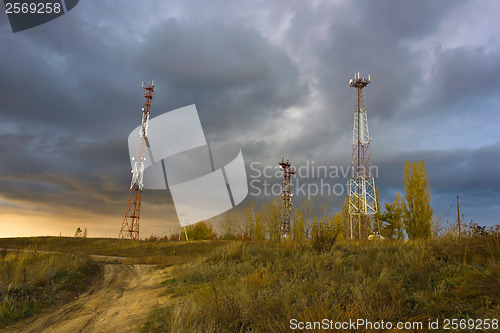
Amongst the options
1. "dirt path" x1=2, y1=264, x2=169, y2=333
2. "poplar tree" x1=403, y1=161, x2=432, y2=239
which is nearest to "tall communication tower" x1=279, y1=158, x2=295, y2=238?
"poplar tree" x1=403, y1=161, x2=432, y2=239

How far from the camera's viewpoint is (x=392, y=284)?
19.7 ft

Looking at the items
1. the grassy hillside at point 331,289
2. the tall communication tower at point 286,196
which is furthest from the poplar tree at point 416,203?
the grassy hillside at point 331,289

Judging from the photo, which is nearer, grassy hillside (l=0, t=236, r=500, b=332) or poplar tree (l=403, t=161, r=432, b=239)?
grassy hillside (l=0, t=236, r=500, b=332)

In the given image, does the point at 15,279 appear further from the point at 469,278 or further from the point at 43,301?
the point at 469,278

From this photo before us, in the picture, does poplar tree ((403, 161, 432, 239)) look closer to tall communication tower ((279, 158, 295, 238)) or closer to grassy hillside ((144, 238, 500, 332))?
tall communication tower ((279, 158, 295, 238))

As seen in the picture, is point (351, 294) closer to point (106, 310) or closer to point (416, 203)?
point (106, 310)

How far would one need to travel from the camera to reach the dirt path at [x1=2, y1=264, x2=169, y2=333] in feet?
20.7

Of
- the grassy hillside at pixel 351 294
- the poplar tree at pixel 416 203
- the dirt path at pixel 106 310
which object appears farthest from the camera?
the poplar tree at pixel 416 203

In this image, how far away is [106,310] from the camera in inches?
296

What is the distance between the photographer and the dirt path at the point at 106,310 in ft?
20.7

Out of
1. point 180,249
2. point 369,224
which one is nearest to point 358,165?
point 369,224

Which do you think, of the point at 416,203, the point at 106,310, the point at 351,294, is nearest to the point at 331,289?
the point at 351,294

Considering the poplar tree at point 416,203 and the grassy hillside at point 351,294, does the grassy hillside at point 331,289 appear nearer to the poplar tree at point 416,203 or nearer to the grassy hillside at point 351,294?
the grassy hillside at point 351,294

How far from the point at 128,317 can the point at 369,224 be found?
36.9m
